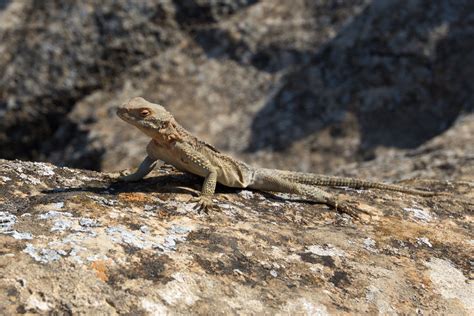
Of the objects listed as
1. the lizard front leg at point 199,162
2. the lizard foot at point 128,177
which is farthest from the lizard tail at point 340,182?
the lizard foot at point 128,177

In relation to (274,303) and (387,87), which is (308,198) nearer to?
(274,303)

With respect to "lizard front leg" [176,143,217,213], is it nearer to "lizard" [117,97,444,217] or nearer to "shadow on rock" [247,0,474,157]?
"lizard" [117,97,444,217]

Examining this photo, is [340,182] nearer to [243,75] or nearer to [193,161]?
[193,161]

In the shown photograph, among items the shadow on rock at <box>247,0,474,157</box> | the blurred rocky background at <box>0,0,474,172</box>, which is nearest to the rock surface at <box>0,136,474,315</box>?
the shadow on rock at <box>247,0,474,157</box>

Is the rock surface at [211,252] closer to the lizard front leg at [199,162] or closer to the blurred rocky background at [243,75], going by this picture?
the lizard front leg at [199,162]

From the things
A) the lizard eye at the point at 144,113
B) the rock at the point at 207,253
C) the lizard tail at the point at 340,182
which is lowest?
the rock at the point at 207,253

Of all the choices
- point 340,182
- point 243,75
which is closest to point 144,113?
point 340,182
